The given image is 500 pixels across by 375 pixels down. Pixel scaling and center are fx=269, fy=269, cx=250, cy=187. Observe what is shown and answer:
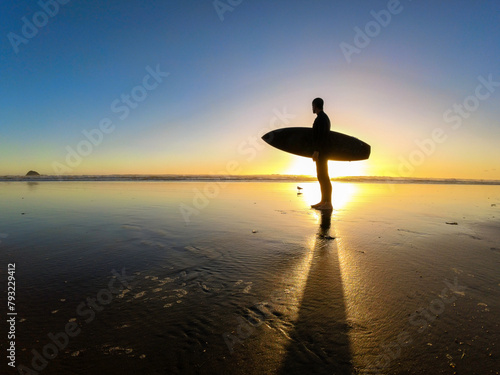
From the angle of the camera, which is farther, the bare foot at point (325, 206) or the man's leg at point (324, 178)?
the bare foot at point (325, 206)

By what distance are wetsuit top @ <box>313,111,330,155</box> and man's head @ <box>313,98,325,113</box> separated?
141 millimetres

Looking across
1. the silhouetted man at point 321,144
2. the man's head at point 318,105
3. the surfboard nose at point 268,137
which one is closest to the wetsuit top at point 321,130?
the silhouetted man at point 321,144

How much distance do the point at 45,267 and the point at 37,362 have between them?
1629mm

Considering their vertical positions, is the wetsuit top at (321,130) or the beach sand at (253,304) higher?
the wetsuit top at (321,130)

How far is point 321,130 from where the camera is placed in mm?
7332

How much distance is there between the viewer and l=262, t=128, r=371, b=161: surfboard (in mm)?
8867

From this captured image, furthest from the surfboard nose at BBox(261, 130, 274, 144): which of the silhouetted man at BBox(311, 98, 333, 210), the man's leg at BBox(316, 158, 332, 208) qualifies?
the man's leg at BBox(316, 158, 332, 208)

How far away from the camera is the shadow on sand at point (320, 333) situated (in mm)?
1321

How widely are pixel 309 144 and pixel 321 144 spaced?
169 centimetres

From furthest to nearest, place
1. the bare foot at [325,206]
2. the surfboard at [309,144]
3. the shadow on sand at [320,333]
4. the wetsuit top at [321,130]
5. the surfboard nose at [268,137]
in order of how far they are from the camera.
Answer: the surfboard nose at [268,137]
the surfboard at [309,144]
the bare foot at [325,206]
the wetsuit top at [321,130]
the shadow on sand at [320,333]

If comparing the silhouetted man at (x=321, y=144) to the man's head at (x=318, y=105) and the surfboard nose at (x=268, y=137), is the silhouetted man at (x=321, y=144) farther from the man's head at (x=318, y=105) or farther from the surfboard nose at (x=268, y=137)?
the surfboard nose at (x=268, y=137)

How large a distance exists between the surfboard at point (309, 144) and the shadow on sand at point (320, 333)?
6886mm

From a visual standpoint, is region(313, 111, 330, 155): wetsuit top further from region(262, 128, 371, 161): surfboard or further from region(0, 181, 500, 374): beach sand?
region(0, 181, 500, 374): beach sand

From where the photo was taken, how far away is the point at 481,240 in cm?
406
